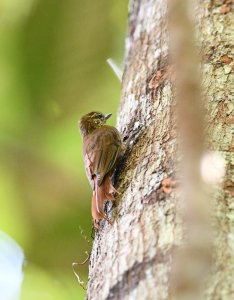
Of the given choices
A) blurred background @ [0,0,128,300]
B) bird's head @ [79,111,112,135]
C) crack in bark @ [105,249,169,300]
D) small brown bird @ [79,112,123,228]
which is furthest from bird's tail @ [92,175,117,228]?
blurred background @ [0,0,128,300]

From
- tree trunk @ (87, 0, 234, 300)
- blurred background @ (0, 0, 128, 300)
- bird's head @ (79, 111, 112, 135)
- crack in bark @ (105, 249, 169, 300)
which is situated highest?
blurred background @ (0, 0, 128, 300)

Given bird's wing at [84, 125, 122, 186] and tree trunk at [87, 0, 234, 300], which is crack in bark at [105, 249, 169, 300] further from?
bird's wing at [84, 125, 122, 186]

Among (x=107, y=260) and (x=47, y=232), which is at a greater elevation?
(x=47, y=232)

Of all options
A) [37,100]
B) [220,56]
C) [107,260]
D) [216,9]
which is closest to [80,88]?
[37,100]

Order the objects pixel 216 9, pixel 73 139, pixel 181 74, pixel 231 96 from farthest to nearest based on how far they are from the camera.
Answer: pixel 73 139 → pixel 216 9 → pixel 231 96 → pixel 181 74

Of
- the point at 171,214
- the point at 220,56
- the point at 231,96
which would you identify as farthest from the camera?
the point at 220,56

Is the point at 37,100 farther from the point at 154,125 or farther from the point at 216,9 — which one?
the point at 154,125
